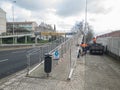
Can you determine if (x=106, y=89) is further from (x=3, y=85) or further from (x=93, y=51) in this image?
(x=93, y=51)

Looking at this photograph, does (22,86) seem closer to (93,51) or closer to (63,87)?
(63,87)

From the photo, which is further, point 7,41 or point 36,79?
point 7,41

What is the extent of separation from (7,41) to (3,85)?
58.2 metres

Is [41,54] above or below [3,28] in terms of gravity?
below

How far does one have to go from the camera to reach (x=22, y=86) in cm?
643

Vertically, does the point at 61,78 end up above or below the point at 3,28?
below

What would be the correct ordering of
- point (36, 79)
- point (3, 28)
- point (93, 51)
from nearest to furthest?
point (36, 79), point (93, 51), point (3, 28)

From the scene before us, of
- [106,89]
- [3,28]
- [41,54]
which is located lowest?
[106,89]

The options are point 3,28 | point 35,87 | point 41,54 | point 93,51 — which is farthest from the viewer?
point 3,28

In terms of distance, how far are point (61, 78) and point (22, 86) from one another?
6.84 feet

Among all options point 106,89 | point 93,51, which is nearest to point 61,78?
point 106,89

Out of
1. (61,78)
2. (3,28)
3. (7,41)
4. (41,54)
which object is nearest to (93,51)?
(41,54)

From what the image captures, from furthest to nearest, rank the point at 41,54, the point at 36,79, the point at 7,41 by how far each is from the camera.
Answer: the point at 7,41, the point at 41,54, the point at 36,79

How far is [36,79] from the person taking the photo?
7457 millimetres
